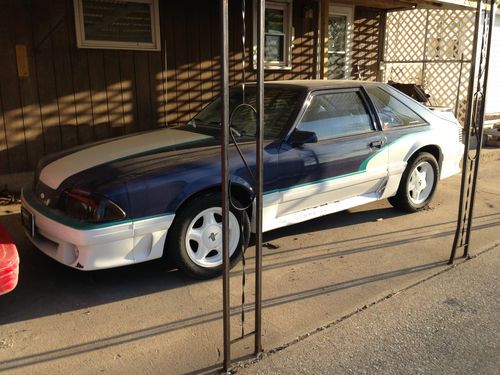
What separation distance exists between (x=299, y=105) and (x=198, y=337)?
7.44 feet

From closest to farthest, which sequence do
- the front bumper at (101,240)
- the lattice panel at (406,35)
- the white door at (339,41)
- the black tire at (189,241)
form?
the front bumper at (101,240), the black tire at (189,241), the white door at (339,41), the lattice panel at (406,35)

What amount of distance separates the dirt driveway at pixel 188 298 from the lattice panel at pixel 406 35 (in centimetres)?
770

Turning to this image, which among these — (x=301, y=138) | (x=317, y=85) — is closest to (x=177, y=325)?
(x=301, y=138)

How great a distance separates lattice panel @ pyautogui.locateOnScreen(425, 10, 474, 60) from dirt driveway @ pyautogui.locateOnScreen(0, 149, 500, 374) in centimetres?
749

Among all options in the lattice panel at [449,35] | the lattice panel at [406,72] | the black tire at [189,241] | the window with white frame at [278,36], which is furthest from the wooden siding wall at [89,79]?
the lattice panel at [449,35]

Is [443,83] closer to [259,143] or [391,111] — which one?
[391,111]

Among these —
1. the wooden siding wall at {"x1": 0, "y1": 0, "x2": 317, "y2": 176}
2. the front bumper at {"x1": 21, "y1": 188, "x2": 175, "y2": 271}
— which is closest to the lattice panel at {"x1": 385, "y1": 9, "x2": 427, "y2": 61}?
the wooden siding wall at {"x1": 0, "y1": 0, "x2": 317, "y2": 176}

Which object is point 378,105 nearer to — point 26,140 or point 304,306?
point 304,306

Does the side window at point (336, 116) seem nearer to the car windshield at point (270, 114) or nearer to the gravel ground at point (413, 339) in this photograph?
the car windshield at point (270, 114)

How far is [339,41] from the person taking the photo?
999 centimetres

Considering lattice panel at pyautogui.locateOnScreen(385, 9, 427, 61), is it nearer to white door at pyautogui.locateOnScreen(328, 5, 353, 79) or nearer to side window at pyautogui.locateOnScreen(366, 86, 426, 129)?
white door at pyautogui.locateOnScreen(328, 5, 353, 79)

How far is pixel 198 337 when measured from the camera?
304cm

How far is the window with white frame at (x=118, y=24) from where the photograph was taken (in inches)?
252

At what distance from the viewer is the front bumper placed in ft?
10.7
